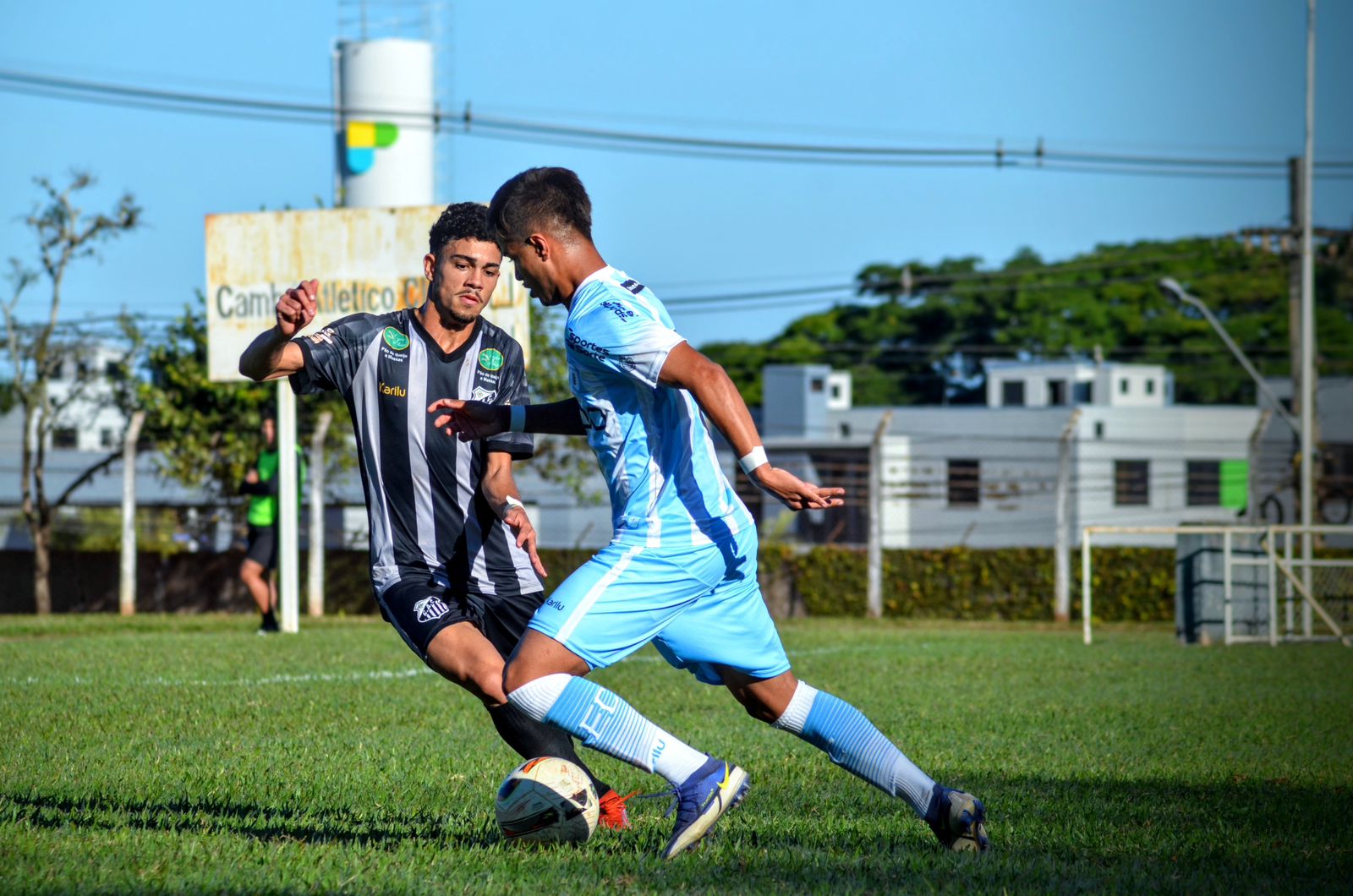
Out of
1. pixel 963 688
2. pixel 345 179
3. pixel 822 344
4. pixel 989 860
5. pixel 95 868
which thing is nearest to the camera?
pixel 95 868

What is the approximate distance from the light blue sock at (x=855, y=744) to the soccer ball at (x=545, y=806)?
0.66 m

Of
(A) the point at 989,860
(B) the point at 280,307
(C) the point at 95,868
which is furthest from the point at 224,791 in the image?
(A) the point at 989,860

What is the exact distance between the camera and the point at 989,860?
424 centimetres

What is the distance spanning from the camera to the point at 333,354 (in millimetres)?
5020

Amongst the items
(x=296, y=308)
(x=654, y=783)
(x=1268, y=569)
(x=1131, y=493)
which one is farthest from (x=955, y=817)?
(x=1131, y=493)

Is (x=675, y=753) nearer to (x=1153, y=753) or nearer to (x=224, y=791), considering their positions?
(x=224, y=791)

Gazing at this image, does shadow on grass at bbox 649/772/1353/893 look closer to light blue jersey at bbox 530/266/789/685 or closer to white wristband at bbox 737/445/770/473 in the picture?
light blue jersey at bbox 530/266/789/685

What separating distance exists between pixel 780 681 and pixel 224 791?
238cm

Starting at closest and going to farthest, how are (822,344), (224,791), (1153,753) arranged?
(224,791), (1153,753), (822,344)

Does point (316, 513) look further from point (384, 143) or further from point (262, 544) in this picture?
point (384, 143)

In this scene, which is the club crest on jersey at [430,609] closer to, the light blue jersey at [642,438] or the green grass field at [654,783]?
the green grass field at [654,783]

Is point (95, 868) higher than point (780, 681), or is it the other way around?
point (780, 681)

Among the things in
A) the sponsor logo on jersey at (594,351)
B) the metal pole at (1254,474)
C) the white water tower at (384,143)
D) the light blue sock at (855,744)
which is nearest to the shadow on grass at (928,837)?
the light blue sock at (855,744)

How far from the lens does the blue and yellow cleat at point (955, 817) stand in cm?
421
